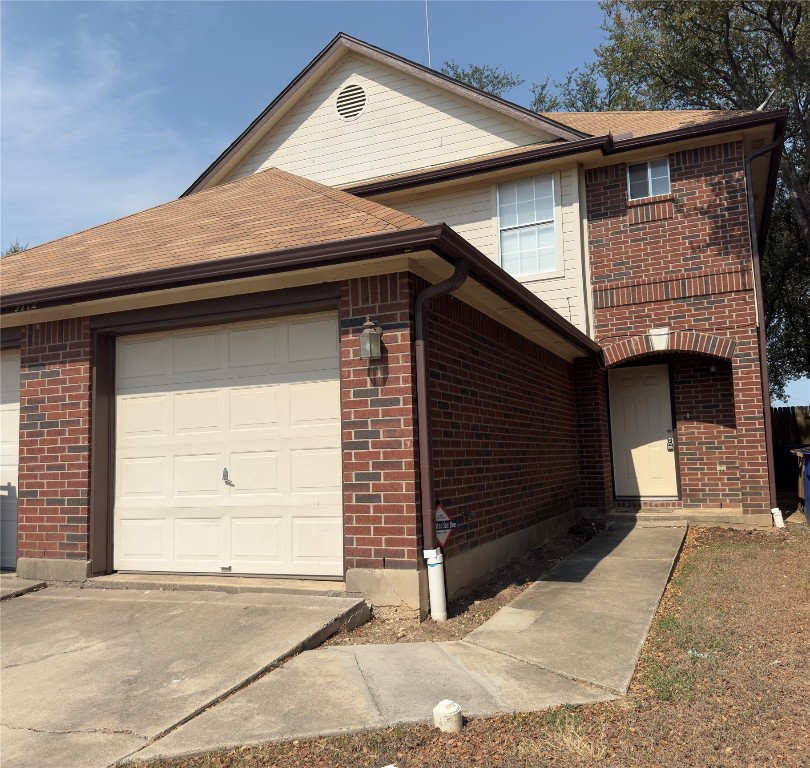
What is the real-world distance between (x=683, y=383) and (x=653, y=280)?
5.87 feet

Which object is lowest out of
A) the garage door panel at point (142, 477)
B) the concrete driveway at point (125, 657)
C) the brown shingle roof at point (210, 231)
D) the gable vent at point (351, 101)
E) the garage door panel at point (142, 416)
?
the concrete driveway at point (125, 657)

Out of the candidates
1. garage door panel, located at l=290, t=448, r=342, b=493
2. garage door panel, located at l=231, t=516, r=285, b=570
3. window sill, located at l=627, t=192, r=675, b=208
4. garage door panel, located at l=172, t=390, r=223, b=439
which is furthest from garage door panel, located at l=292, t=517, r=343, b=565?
window sill, located at l=627, t=192, r=675, b=208

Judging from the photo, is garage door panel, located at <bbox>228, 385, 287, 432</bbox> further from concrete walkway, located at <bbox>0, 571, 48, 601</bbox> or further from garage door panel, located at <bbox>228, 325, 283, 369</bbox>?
concrete walkway, located at <bbox>0, 571, 48, 601</bbox>

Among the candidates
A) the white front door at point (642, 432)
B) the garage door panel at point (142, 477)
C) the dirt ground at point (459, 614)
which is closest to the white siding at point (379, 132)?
the white front door at point (642, 432)

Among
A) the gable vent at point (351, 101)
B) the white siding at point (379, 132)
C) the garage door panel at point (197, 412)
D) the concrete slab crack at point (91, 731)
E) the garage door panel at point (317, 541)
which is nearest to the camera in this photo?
the concrete slab crack at point (91, 731)

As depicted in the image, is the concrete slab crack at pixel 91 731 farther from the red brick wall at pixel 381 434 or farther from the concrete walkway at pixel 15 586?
the concrete walkway at pixel 15 586

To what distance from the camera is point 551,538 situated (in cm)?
902

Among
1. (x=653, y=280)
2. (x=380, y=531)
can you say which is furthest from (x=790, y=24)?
(x=380, y=531)

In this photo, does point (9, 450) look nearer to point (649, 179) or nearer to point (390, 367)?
point (390, 367)

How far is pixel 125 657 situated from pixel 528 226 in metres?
8.93

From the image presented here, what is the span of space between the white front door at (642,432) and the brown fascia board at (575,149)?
3.61 meters

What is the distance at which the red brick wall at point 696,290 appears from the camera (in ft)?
32.7

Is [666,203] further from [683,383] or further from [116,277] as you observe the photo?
[116,277]

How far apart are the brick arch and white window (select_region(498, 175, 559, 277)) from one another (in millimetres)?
1645
